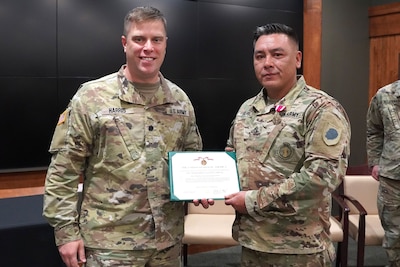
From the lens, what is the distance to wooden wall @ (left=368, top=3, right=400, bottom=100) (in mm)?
4902

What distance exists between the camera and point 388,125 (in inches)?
125

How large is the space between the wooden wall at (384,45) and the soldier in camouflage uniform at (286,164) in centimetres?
338

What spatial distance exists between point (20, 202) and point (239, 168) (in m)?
1.69

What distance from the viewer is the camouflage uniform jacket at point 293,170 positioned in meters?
1.80

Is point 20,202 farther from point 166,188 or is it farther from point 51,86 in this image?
point 166,188

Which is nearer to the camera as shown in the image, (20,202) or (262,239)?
(262,239)

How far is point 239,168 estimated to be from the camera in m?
2.01

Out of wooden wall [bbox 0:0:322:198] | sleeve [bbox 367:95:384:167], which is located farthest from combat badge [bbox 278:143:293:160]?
wooden wall [bbox 0:0:322:198]

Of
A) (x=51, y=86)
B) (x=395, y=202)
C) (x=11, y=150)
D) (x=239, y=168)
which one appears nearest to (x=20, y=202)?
(x=11, y=150)

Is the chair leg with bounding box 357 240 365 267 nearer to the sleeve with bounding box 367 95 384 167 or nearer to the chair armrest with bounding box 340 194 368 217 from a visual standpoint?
the chair armrest with bounding box 340 194 368 217

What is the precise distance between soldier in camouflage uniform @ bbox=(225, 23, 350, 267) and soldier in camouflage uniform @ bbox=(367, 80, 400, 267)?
137cm

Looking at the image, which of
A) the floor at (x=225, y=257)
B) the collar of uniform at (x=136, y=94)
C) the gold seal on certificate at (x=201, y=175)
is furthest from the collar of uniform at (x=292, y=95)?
the floor at (x=225, y=257)

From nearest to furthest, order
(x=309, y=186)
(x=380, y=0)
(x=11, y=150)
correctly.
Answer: (x=309, y=186)
(x=11, y=150)
(x=380, y=0)

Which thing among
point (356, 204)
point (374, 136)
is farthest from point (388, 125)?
point (356, 204)
